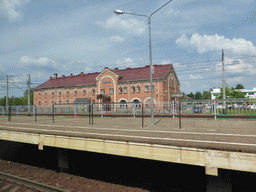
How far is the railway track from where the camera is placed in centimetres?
646

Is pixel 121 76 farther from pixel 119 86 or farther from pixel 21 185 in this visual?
pixel 21 185

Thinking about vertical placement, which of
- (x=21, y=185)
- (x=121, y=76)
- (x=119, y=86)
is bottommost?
(x=21, y=185)

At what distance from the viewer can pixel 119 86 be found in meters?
42.6

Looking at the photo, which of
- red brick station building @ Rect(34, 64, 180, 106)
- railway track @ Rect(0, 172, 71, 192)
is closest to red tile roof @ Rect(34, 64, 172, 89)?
red brick station building @ Rect(34, 64, 180, 106)

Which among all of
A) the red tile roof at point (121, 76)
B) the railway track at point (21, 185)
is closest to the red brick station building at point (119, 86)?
the red tile roof at point (121, 76)

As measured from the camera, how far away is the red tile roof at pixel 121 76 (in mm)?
40728

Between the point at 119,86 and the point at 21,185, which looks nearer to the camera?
the point at 21,185

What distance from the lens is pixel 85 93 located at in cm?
4819

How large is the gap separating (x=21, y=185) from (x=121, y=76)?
37352 millimetres

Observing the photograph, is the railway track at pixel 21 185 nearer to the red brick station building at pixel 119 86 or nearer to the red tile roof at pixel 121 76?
the red brick station building at pixel 119 86

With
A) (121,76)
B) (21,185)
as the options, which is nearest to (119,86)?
(121,76)

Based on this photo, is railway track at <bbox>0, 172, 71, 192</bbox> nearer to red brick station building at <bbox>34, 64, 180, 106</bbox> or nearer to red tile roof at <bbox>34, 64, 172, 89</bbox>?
red brick station building at <bbox>34, 64, 180, 106</bbox>

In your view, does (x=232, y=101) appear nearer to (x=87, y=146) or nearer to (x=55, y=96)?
(x=87, y=146)

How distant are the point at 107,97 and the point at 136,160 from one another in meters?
34.6
